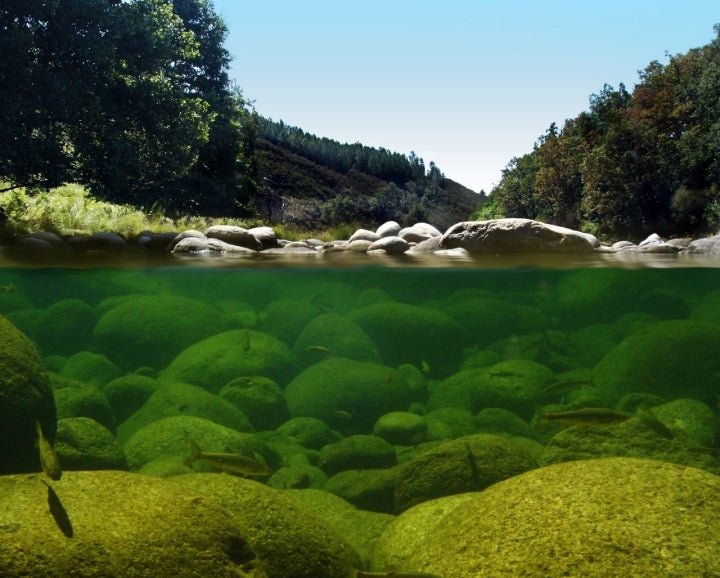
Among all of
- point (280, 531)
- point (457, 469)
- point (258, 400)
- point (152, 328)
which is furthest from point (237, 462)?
point (152, 328)

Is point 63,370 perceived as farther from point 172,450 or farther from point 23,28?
point 23,28

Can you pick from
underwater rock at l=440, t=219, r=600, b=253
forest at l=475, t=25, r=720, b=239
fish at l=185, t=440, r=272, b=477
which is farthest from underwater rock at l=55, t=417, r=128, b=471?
forest at l=475, t=25, r=720, b=239

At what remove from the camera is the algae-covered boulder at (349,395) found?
18.2 ft

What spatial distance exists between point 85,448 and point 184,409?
0.95 metres

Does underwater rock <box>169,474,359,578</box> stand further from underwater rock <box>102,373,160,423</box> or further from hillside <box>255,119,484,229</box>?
hillside <box>255,119,484,229</box>

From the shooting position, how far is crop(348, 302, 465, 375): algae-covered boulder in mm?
7090

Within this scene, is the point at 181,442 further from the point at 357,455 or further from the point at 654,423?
the point at 654,423

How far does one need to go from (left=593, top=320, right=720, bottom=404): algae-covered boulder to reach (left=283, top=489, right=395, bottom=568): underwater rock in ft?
10.1

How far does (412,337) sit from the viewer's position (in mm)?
7102

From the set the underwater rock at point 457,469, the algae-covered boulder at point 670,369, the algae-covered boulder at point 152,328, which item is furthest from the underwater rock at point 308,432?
the algae-covered boulder at point 670,369

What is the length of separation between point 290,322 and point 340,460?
10.1 feet

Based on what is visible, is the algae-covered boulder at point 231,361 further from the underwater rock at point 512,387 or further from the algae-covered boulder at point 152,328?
the underwater rock at point 512,387

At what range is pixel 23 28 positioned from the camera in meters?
18.9

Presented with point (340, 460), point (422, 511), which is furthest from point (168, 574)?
point (340, 460)
